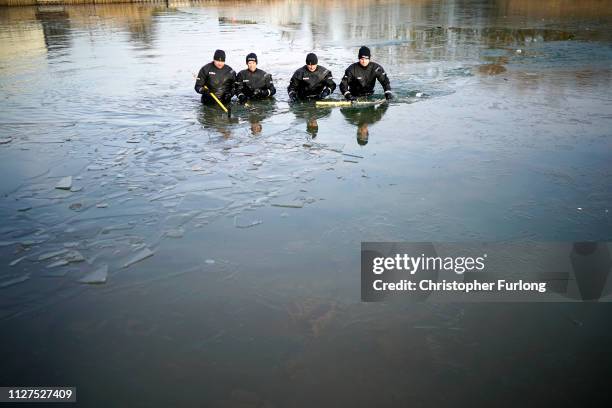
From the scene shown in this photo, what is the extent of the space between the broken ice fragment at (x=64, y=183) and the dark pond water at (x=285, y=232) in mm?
84

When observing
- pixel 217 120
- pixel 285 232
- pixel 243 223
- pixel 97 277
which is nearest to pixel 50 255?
pixel 97 277

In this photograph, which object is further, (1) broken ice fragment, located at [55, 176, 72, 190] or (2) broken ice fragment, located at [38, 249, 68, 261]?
(1) broken ice fragment, located at [55, 176, 72, 190]

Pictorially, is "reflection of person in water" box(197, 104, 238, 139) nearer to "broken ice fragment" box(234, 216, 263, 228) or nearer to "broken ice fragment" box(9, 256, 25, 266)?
"broken ice fragment" box(234, 216, 263, 228)

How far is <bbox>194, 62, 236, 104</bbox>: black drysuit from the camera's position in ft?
37.7

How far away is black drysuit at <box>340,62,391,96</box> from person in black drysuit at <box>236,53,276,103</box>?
183cm

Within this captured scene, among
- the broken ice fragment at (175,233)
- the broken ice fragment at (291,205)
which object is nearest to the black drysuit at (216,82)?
the broken ice fragment at (291,205)

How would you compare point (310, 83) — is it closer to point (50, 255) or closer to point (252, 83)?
point (252, 83)

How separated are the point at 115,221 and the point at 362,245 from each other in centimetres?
304

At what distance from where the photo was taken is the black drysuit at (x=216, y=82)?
1150cm

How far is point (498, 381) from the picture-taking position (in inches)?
141

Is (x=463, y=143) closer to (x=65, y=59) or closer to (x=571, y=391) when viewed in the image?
(x=571, y=391)

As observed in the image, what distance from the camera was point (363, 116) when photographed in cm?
1065

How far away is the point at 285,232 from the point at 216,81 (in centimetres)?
699

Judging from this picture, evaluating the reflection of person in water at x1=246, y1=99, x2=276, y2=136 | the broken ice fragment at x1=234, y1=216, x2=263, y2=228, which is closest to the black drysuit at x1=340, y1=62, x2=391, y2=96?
the reflection of person in water at x1=246, y1=99, x2=276, y2=136
